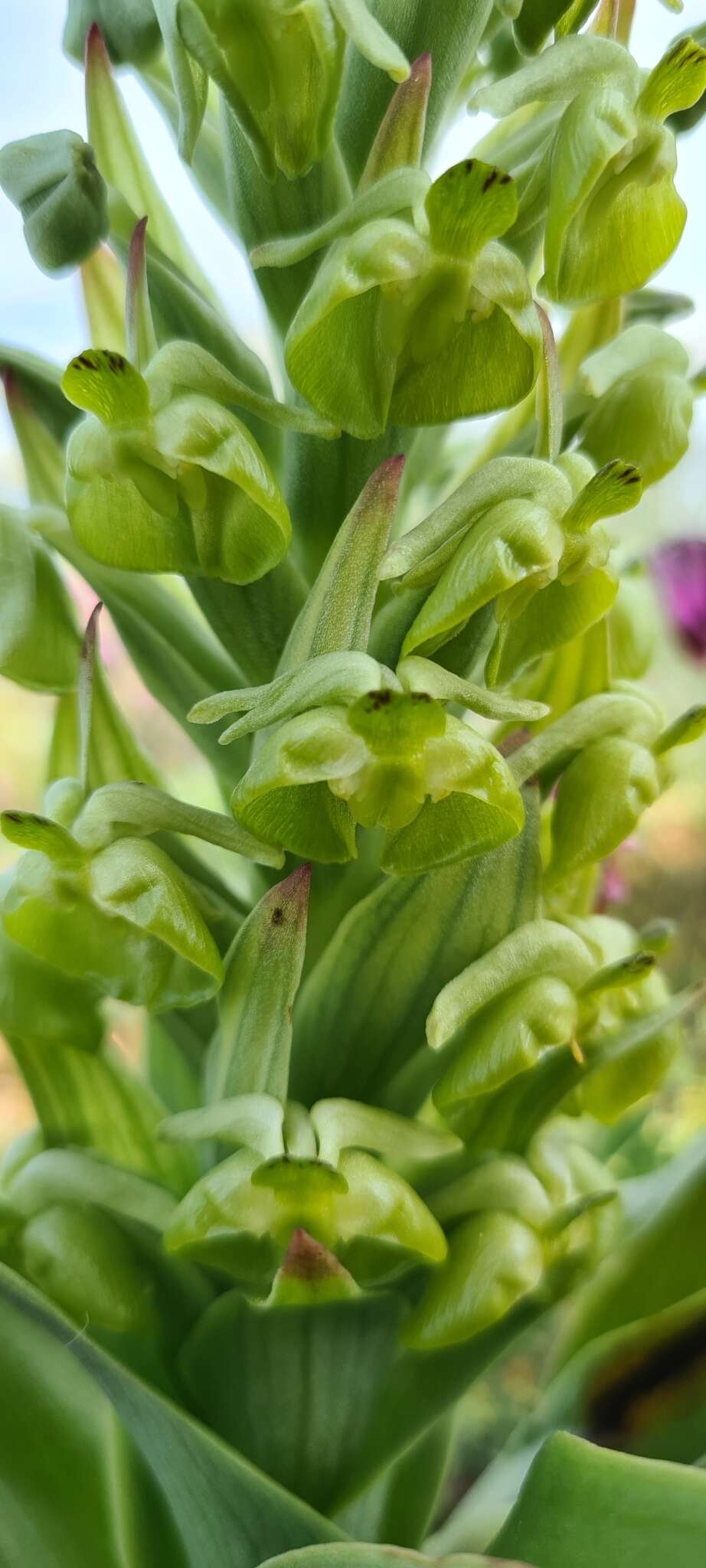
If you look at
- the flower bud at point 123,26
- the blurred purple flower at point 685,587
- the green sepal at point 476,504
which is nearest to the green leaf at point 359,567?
the green sepal at point 476,504

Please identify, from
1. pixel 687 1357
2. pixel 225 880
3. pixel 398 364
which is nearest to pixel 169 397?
pixel 398 364

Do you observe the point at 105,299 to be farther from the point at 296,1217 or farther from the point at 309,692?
the point at 296,1217

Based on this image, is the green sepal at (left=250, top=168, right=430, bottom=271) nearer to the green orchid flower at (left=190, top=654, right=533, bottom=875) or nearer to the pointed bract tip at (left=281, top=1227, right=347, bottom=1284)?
the green orchid flower at (left=190, top=654, right=533, bottom=875)

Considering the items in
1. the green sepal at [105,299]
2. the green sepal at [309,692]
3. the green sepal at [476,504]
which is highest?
the green sepal at [105,299]

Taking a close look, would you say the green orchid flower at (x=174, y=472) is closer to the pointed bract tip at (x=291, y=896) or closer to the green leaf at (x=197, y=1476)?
the pointed bract tip at (x=291, y=896)

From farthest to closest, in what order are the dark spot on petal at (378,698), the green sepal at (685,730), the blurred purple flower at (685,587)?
the blurred purple flower at (685,587)
the green sepal at (685,730)
the dark spot on petal at (378,698)

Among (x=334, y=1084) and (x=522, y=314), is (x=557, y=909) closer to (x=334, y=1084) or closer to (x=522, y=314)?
(x=334, y=1084)

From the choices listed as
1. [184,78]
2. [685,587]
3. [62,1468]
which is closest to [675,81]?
[184,78]
